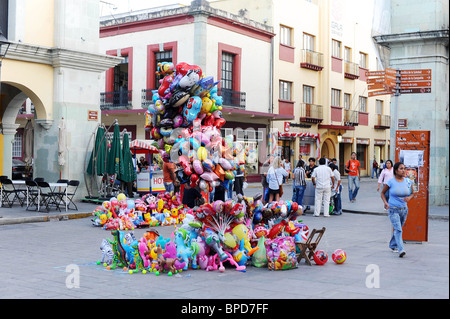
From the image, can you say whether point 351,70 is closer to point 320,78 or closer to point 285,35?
point 320,78

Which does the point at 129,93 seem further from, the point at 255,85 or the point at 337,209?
the point at 337,209

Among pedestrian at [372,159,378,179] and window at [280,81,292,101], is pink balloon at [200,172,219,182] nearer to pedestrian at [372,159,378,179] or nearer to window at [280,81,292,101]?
window at [280,81,292,101]

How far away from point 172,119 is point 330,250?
13.9ft

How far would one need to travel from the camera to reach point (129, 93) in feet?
102

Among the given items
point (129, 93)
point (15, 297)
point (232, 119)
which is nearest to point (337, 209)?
point (15, 297)

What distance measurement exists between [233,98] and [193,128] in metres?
20.1

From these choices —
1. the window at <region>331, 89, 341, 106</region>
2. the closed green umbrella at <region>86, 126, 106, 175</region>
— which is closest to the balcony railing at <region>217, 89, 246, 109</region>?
the window at <region>331, 89, 341, 106</region>

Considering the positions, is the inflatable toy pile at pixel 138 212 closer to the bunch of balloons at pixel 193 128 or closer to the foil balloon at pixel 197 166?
the bunch of balloons at pixel 193 128

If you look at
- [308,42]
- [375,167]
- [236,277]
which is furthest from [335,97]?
[236,277]

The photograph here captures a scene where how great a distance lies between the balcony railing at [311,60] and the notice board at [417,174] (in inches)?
1007

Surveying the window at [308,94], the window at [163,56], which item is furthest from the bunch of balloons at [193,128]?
the window at [308,94]

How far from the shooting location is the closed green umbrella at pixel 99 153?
17.8 metres

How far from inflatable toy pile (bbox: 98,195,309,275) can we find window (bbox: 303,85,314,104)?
1121 inches

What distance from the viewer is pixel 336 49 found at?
39281 millimetres
